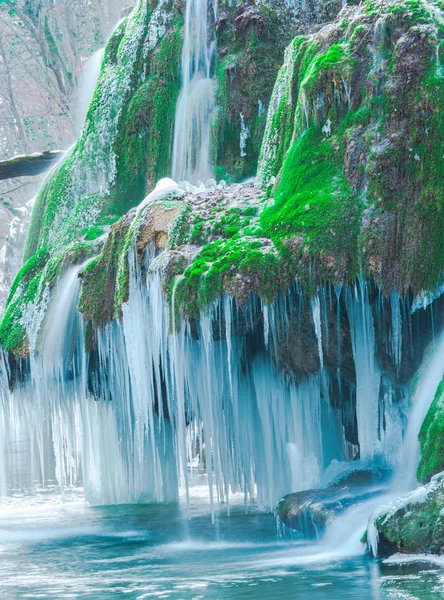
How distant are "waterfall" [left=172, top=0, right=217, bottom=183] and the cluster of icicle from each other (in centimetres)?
257

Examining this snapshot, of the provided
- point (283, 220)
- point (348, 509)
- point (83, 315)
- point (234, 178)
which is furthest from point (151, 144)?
point (348, 509)

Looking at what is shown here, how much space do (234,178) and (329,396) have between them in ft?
12.5

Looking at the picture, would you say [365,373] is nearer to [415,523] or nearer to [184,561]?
[415,523]

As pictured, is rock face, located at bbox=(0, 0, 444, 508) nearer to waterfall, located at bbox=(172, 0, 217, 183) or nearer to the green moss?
the green moss

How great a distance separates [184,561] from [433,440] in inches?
107

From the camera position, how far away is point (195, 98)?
15.0 metres

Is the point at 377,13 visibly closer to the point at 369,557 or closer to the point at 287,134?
the point at 287,134

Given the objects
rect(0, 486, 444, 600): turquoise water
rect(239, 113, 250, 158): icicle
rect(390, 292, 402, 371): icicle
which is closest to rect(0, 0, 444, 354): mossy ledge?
rect(390, 292, 402, 371): icicle

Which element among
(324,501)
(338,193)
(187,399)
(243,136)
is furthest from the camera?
(243,136)

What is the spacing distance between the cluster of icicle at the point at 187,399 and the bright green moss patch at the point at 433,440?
125cm

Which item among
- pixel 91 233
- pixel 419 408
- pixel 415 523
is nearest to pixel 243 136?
pixel 91 233

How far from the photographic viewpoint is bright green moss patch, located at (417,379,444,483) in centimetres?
914

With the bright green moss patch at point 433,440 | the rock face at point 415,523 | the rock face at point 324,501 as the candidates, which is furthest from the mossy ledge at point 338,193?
the rock face at point 415,523

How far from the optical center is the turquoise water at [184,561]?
8039 millimetres
